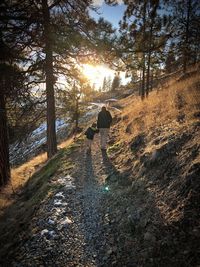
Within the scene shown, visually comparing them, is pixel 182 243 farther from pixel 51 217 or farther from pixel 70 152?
pixel 70 152

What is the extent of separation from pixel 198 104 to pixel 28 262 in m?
6.41

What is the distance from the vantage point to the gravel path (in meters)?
4.00

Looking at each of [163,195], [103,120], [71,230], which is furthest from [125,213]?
[103,120]

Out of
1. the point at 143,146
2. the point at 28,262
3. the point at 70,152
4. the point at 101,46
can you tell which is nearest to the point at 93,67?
the point at 101,46

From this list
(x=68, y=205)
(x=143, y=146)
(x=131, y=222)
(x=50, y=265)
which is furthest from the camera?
(x=143, y=146)

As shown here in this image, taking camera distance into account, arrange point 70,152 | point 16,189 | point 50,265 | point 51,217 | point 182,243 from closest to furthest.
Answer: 1. point 182,243
2. point 50,265
3. point 51,217
4. point 16,189
5. point 70,152

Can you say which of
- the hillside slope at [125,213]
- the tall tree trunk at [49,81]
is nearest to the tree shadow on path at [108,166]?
the hillside slope at [125,213]

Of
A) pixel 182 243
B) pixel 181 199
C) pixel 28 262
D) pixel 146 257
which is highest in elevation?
pixel 181 199

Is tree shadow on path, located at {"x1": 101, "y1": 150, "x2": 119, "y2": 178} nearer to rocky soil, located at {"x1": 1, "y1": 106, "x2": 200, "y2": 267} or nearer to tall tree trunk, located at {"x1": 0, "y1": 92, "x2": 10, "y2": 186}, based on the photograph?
rocky soil, located at {"x1": 1, "y1": 106, "x2": 200, "y2": 267}

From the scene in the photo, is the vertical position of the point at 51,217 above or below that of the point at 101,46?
below

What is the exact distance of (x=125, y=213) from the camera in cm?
475

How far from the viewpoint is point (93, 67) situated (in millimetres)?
10836

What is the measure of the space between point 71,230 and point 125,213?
1.19 meters

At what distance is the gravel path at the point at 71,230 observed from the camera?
4.00 meters
